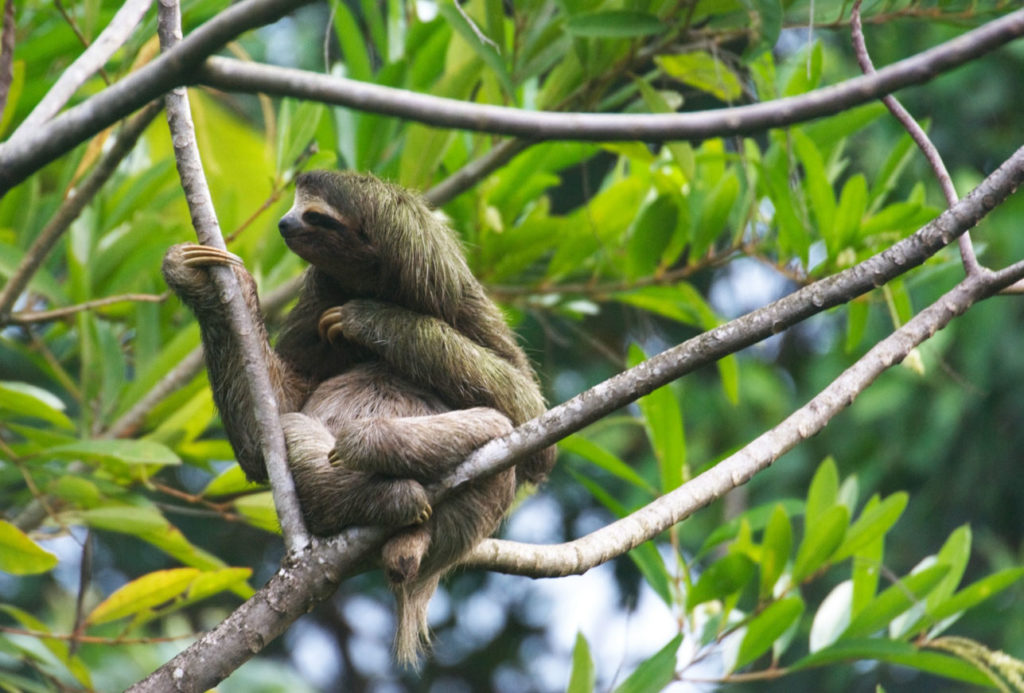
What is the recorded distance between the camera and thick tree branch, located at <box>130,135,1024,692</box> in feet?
8.58

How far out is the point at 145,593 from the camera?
167 inches

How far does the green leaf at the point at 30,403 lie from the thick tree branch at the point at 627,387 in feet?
6.49

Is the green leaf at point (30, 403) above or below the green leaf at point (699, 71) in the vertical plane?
below

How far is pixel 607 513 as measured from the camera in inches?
427

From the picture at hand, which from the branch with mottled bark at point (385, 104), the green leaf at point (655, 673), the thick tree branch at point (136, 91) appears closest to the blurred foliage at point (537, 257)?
the green leaf at point (655, 673)

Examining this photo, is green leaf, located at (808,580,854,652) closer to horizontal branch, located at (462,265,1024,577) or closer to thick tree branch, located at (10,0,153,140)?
horizontal branch, located at (462,265,1024,577)

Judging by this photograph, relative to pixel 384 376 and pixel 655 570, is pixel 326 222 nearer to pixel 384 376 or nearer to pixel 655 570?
pixel 384 376

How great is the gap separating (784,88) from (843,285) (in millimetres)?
2897

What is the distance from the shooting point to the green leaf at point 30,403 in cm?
420

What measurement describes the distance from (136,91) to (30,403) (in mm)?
2483

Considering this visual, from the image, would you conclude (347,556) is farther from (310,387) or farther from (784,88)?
(784,88)

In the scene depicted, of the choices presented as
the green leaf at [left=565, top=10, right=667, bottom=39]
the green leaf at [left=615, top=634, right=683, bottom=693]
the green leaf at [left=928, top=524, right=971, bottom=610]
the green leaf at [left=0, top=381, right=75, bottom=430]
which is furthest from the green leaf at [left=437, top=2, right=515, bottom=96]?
the green leaf at [left=928, top=524, right=971, bottom=610]

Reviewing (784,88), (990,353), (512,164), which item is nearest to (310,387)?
(512,164)

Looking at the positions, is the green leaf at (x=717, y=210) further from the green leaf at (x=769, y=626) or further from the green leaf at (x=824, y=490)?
the green leaf at (x=769, y=626)
